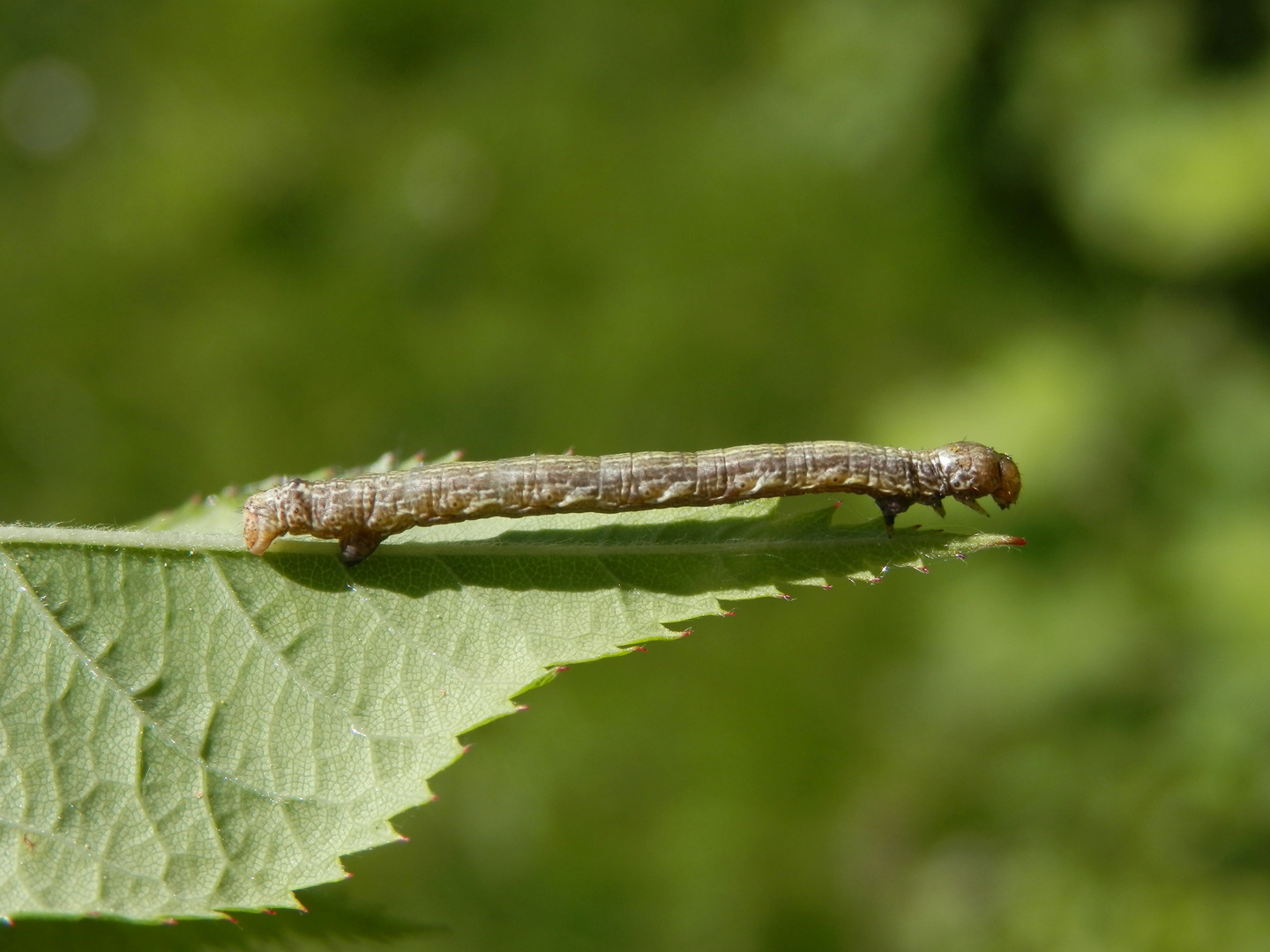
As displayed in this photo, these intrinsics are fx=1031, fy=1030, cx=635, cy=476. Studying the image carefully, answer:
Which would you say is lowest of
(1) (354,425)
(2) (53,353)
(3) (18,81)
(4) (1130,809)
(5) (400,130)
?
(4) (1130,809)

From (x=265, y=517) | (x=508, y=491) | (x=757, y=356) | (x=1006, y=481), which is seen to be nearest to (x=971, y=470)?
(x=1006, y=481)

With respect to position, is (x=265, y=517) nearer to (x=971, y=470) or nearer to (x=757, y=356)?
(x=971, y=470)

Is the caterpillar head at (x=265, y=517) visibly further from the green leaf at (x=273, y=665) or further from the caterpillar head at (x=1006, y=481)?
the caterpillar head at (x=1006, y=481)

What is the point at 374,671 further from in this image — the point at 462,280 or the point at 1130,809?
the point at 462,280

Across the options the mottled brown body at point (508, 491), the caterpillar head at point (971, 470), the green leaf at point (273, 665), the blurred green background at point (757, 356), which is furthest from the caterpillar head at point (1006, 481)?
the blurred green background at point (757, 356)

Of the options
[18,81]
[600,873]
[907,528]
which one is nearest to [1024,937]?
[600,873]
